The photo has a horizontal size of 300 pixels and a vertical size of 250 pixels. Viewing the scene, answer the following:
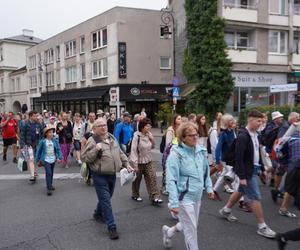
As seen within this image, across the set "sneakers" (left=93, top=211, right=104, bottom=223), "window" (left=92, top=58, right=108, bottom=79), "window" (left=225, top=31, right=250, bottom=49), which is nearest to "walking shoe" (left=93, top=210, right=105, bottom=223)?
"sneakers" (left=93, top=211, right=104, bottom=223)

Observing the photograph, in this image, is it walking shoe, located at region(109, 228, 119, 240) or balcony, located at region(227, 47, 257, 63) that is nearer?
walking shoe, located at region(109, 228, 119, 240)

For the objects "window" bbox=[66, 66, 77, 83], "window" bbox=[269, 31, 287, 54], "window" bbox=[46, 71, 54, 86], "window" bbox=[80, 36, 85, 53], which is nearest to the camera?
"window" bbox=[269, 31, 287, 54]

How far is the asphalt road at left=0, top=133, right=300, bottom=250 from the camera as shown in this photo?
16.4 ft

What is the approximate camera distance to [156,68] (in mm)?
31625

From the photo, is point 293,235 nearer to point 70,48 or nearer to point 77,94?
point 77,94

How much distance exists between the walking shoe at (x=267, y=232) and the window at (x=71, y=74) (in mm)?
33474

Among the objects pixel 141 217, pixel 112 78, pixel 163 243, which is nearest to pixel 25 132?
pixel 141 217

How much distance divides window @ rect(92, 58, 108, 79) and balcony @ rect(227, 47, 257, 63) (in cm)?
1087

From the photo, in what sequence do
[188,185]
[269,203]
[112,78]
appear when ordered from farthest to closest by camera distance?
[112,78]
[269,203]
[188,185]

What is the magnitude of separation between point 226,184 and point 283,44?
22092mm

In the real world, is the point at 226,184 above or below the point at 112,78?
below

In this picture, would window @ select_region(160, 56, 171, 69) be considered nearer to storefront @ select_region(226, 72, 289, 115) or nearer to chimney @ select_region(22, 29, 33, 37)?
storefront @ select_region(226, 72, 289, 115)

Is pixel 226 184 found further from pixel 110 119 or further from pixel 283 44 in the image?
pixel 283 44

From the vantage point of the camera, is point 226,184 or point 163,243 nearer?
point 163,243
